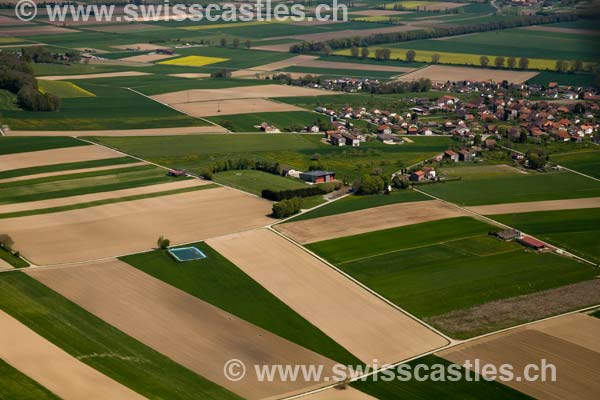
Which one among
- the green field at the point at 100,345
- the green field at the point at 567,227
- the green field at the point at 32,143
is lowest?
the green field at the point at 567,227

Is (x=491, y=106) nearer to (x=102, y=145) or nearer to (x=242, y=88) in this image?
(x=242, y=88)

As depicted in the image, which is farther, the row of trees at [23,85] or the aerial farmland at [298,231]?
the row of trees at [23,85]

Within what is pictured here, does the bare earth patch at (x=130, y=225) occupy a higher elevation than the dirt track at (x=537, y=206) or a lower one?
higher

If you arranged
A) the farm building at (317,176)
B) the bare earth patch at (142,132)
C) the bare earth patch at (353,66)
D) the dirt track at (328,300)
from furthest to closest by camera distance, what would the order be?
the bare earth patch at (353,66), the bare earth patch at (142,132), the farm building at (317,176), the dirt track at (328,300)

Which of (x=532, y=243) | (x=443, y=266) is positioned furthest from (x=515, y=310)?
(x=532, y=243)

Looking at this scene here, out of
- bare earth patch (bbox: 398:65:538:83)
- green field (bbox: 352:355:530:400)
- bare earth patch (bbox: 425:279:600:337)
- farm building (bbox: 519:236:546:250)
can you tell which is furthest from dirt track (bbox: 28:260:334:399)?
bare earth patch (bbox: 398:65:538:83)

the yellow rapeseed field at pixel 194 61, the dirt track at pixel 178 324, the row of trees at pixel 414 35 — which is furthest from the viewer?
the row of trees at pixel 414 35

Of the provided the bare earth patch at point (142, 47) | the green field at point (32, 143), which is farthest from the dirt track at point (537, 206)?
the bare earth patch at point (142, 47)

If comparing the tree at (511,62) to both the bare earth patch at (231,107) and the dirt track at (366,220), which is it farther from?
the dirt track at (366,220)
